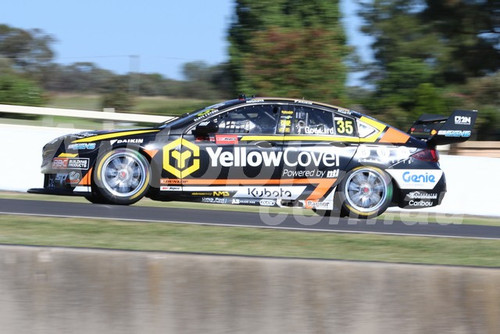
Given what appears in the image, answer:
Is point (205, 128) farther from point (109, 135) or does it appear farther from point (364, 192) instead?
point (364, 192)

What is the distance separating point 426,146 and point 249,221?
2.75 meters

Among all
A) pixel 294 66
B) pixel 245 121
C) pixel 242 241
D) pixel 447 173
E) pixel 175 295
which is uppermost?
pixel 294 66

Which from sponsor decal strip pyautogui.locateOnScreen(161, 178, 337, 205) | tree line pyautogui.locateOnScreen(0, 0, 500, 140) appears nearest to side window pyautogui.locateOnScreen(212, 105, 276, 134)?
sponsor decal strip pyautogui.locateOnScreen(161, 178, 337, 205)

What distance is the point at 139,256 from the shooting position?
569cm

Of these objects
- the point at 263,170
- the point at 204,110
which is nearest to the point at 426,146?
the point at 263,170

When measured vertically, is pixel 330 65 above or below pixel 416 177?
above

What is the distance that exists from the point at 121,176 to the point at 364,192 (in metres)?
3.01

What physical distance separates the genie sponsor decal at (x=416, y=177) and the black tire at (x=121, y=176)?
307cm

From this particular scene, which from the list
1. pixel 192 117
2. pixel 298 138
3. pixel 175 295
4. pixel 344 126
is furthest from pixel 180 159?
pixel 175 295

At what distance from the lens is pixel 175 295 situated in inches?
223

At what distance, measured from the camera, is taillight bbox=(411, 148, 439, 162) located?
34.1 feet

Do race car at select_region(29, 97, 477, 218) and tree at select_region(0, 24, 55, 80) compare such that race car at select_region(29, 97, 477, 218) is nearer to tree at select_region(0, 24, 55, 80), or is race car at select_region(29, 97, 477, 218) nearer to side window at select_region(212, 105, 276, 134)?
side window at select_region(212, 105, 276, 134)

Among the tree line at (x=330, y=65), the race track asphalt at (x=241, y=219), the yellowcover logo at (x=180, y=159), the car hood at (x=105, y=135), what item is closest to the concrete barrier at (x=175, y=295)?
the race track asphalt at (x=241, y=219)

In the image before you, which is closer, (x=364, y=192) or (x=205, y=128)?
(x=205, y=128)
